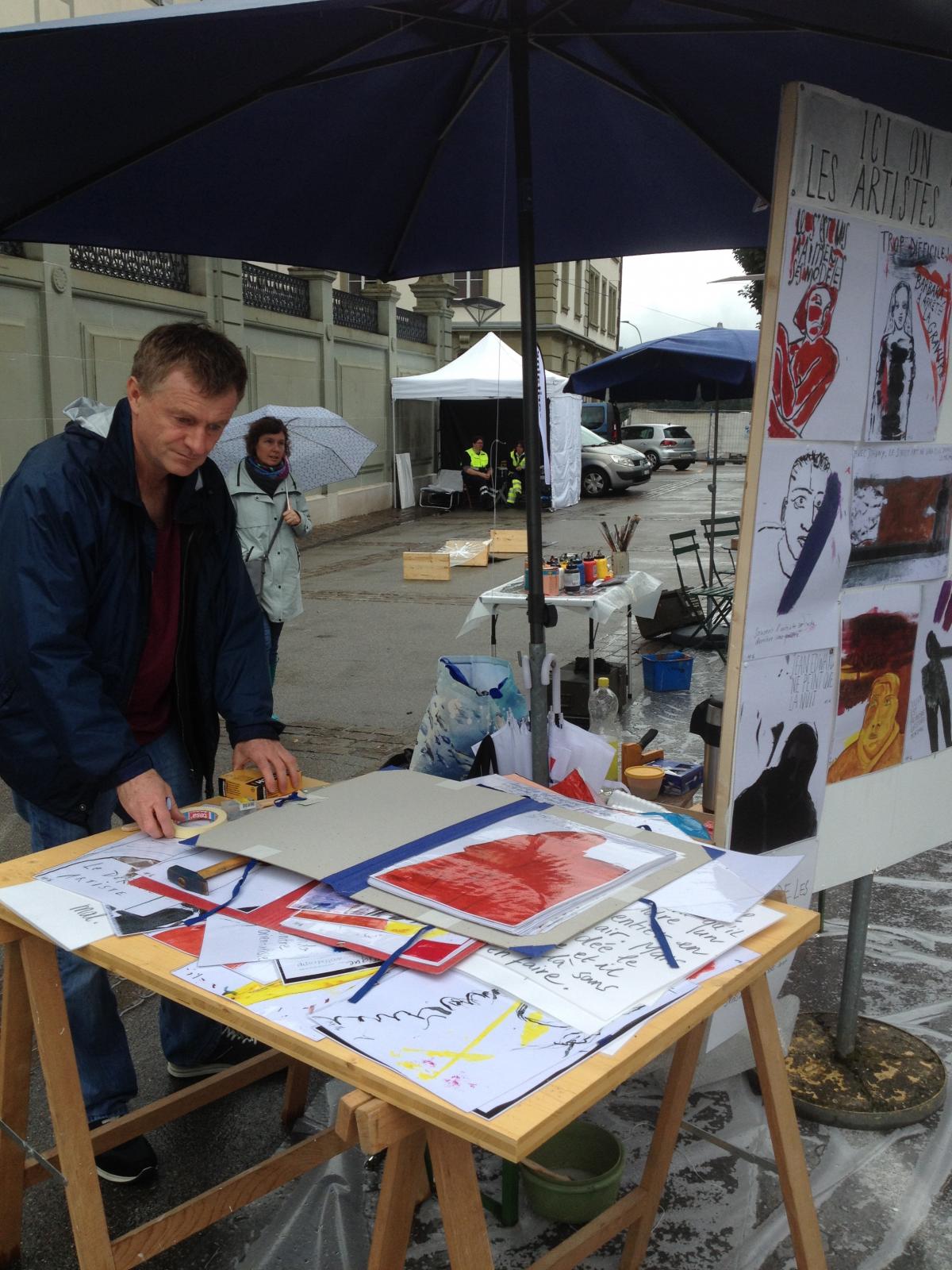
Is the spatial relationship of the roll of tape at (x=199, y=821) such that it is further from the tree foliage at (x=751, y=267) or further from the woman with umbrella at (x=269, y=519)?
the tree foliage at (x=751, y=267)

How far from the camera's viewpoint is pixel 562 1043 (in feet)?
4.28

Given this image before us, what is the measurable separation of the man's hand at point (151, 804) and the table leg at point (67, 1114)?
10.7 inches

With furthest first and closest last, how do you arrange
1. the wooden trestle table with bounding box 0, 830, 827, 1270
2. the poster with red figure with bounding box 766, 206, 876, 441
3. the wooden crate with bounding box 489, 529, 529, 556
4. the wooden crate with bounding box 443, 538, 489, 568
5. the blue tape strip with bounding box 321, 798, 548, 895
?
1. the wooden crate with bounding box 443, 538, 489, 568
2. the wooden crate with bounding box 489, 529, 529, 556
3. the poster with red figure with bounding box 766, 206, 876, 441
4. the blue tape strip with bounding box 321, 798, 548, 895
5. the wooden trestle table with bounding box 0, 830, 827, 1270

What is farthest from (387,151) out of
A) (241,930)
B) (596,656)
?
(596,656)

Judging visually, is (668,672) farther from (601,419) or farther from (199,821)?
(601,419)

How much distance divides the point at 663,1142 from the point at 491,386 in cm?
1580

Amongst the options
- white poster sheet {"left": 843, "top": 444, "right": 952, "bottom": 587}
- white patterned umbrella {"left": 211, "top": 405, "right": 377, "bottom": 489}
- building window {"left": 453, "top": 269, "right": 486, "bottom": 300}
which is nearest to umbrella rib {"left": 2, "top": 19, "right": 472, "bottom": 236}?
white poster sheet {"left": 843, "top": 444, "right": 952, "bottom": 587}

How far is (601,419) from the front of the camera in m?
28.8

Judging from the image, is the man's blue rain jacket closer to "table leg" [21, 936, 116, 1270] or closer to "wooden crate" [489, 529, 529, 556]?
"table leg" [21, 936, 116, 1270]

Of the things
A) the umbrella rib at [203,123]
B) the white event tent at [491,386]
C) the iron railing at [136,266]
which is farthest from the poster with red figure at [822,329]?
the white event tent at [491,386]

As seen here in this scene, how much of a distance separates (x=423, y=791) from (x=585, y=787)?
0.62 m

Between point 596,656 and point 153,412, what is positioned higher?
point 153,412

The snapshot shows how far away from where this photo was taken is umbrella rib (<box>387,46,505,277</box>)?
2908 mm

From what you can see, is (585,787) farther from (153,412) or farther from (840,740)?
(153,412)
